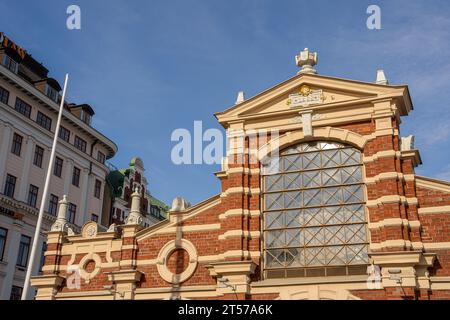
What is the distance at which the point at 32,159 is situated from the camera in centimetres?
3856

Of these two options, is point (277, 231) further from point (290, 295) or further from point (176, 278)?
point (176, 278)

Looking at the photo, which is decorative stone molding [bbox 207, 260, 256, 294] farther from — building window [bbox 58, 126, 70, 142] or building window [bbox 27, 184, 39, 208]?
building window [bbox 58, 126, 70, 142]

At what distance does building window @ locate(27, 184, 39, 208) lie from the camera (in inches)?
1485

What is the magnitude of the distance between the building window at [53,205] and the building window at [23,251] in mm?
2883

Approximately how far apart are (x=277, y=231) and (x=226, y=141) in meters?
4.86

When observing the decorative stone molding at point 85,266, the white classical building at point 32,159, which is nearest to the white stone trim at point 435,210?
the decorative stone molding at point 85,266

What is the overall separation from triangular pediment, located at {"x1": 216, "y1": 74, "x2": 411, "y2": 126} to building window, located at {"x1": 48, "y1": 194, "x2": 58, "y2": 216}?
66.0 feet

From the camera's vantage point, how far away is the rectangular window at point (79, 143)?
142ft

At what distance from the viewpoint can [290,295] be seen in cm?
2028

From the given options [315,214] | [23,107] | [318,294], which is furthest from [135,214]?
[23,107]

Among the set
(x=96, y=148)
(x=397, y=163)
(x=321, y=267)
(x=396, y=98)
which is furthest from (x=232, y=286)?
(x=96, y=148)

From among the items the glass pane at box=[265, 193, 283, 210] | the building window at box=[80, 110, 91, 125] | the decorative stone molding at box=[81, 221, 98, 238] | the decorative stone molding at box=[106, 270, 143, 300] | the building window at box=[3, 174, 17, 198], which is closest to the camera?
the glass pane at box=[265, 193, 283, 210]

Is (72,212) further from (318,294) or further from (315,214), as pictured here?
(318,294)

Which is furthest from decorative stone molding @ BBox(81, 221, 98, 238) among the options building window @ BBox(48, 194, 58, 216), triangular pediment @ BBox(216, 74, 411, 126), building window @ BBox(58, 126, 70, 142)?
building window @ BBox(58, 126, 70, 142)
